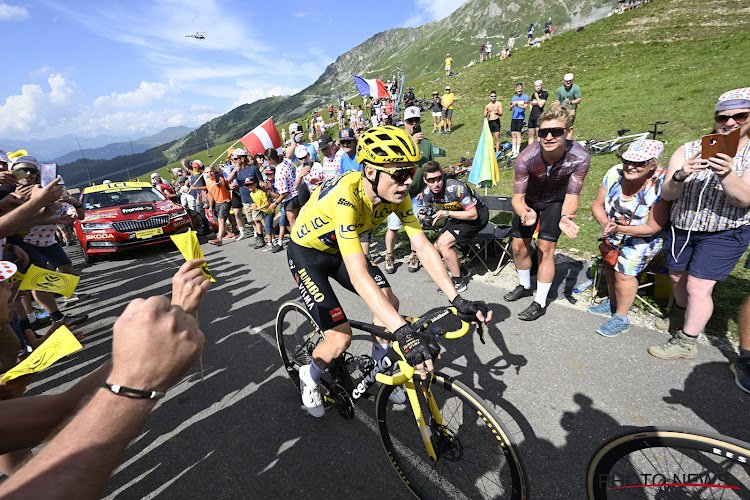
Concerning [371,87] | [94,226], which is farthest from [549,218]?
[371,87]

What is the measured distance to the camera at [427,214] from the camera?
5.48 meters

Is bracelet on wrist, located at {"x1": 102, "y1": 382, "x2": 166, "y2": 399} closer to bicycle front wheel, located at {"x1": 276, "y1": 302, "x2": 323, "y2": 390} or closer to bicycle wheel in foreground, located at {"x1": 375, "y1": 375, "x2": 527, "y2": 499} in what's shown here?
bicycle wheel in foreground, located at {"x1": 375, "y1": 375, "x2": 527, "y2": 499}

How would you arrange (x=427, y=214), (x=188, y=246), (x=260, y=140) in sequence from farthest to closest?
(x=260, y=140)
(x=427, y=214)
(x=188, y=246)

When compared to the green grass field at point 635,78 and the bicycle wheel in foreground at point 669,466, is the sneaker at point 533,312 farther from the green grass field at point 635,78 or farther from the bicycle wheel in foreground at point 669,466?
the bicycle wheel in foreground at point 669,466

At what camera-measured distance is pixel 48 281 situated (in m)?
2.88

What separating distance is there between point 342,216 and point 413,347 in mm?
1046

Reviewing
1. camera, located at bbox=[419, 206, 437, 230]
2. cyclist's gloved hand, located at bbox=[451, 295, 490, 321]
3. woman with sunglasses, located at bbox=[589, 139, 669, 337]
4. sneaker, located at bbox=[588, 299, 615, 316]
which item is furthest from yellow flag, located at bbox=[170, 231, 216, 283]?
sneaker, located at bbox=[588, 299, 615, 316]

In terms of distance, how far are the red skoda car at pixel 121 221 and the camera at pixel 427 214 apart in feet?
24.0

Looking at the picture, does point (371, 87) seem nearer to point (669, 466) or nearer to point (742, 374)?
point (742, 374)

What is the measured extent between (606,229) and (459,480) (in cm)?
301

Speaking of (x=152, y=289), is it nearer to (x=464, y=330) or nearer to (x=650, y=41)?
(x=464, y=330)

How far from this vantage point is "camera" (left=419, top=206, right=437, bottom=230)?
5.48m

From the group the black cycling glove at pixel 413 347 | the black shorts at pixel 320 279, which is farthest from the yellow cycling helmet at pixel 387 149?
the black cycling glove at pixel 413 347

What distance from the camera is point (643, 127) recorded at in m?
11.9
